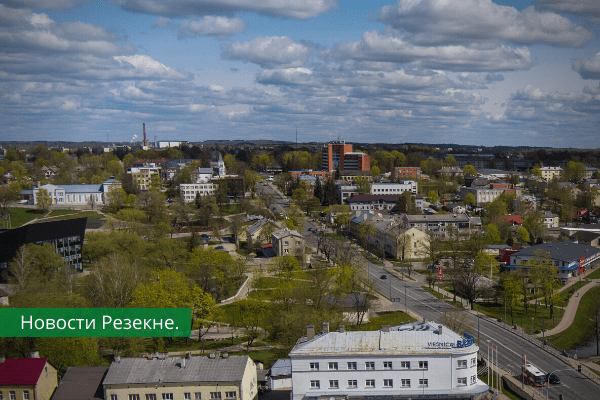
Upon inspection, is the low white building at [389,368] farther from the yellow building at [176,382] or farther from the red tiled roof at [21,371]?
the red tiled roof at [21,371]

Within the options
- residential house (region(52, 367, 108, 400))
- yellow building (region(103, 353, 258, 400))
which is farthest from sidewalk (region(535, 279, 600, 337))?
residential house (region(52, 367, 108, 400))

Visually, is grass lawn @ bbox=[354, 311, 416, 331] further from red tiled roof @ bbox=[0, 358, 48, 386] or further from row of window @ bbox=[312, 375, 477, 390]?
red tiled roof @ bbox=[0, 358, 48, 386]

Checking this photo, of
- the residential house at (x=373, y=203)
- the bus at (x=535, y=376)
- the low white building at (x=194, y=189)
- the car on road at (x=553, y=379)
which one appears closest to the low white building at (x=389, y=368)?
the bus at (x=535, y=376)

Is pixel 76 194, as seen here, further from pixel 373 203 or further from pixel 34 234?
pixel 373 203

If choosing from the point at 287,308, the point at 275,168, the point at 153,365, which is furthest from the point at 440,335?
the point at 275,168

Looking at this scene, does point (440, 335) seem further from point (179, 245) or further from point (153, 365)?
point (179, 245)

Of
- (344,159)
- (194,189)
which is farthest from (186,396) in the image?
(344,159)
